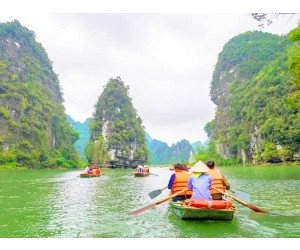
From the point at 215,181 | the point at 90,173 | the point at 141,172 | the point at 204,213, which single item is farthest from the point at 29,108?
the point at 204,213

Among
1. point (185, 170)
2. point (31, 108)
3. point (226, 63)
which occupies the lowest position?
point (185, 170)

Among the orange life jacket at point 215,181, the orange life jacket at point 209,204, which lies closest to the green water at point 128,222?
the orange life jacket at point 209,204

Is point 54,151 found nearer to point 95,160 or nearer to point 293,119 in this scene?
point 95,160

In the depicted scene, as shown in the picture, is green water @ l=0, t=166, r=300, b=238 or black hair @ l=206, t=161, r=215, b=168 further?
black hair @ l=206, t=161, r=215, b=168

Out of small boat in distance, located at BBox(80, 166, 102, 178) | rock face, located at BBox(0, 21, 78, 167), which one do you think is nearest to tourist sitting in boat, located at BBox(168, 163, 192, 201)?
small boat in distance, located at BBox(80, 166, 102, 178)

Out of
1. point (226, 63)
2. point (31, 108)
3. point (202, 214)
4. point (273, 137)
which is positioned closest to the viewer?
point (202, 214)

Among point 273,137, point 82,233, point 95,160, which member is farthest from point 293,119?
point 82,233

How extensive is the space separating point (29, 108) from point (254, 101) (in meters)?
36.3

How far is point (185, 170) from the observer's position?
28.2ft

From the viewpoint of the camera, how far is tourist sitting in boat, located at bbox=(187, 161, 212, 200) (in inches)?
279

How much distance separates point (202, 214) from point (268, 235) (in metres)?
1.29

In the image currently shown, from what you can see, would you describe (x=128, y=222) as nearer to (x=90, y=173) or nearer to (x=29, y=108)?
(x=90, y=173)

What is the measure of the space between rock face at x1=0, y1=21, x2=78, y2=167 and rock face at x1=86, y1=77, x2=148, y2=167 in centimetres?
544

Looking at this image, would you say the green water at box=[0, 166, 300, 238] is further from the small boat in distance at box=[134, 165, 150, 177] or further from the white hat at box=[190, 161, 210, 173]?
the small boat in distance at box=[134, 165, 150, 177]
